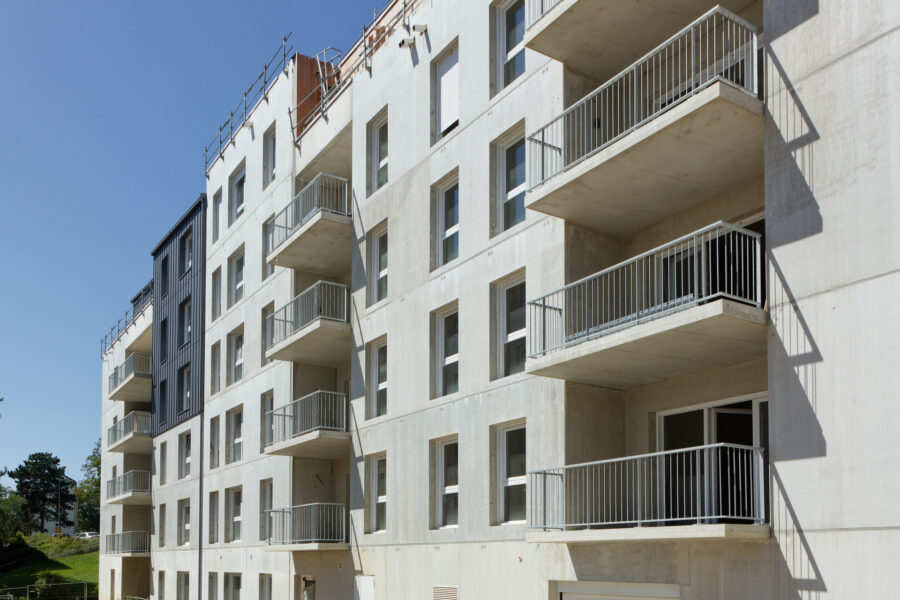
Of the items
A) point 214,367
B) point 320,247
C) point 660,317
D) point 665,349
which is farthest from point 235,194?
point 660,317

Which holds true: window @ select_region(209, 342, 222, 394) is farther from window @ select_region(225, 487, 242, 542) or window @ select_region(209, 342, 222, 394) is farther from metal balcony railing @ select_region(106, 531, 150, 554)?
metal balcony railing @ select_region(106, 531, 150, 554)

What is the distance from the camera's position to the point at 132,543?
45.2 meters

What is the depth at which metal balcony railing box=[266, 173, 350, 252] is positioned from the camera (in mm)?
25312

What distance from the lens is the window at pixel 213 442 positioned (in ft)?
111

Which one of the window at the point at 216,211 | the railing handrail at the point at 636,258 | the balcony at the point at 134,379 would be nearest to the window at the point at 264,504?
the window at the point at 216,211

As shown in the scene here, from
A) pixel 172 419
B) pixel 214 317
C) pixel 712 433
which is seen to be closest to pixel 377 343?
pixel 712 433

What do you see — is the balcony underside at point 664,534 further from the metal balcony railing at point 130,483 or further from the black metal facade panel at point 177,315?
the metal balcony railing at point 130,483

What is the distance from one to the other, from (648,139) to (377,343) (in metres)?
10.8

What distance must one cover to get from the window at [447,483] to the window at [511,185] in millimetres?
4535

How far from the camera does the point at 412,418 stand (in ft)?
67.6

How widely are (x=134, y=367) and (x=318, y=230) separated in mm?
24100

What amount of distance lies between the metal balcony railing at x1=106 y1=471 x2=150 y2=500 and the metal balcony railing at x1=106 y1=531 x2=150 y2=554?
74.6 inches

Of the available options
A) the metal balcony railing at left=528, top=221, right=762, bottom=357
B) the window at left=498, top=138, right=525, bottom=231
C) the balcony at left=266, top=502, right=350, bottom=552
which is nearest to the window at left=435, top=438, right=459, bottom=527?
the metal balcony railing at left=528, top=221, right=762, bottom=357

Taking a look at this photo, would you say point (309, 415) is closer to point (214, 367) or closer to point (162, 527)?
point (214, 367)
